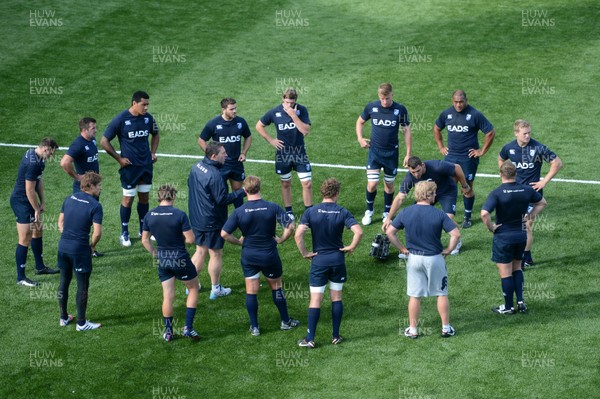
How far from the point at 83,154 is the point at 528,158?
7.03 meters

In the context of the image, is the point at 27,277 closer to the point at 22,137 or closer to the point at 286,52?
the point at 22,137

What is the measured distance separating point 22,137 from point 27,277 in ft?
20.1

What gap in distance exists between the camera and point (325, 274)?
13.0 m

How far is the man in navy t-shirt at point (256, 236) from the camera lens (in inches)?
513

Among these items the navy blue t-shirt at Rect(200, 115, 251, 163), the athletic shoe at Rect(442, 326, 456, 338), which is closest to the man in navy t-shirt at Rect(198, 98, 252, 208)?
the navy blue t-shirt at Rect(200, 115, 251, 163)

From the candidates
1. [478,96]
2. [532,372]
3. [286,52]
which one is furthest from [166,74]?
[532,372]

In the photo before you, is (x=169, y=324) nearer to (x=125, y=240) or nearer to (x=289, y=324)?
(x=289, y=324)

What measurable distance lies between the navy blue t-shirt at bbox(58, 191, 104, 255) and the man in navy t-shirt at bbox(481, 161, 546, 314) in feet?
17.8

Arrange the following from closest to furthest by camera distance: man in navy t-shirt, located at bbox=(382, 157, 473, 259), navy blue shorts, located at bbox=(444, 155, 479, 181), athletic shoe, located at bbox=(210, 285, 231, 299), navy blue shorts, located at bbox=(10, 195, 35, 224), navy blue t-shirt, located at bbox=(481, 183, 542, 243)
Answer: navy blue t-shirt, located at bbox=(481, 183, 542, 243)
man in navy t-shirt, located at bbox=(382, 157, 473, 259)
athletic shoe, located at bbox=(210, 285, 231, 299)
navy blue shorts, located at bbox=(10, 195, 35, 224)
navy blue shorts, located at bbox=(444, 155, 479, 181)

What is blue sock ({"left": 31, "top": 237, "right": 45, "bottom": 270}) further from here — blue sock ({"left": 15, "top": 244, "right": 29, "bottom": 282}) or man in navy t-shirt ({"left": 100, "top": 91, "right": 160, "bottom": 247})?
man in navy t-shirt ({"left": 100, "top": 91, "right": 160, "bottom": 247})

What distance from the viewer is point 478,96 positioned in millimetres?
22359

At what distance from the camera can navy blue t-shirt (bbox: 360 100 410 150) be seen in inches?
664

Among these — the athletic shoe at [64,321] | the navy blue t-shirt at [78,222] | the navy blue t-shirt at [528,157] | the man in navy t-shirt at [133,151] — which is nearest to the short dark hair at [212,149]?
the navy blue t-shirt at [78,222]

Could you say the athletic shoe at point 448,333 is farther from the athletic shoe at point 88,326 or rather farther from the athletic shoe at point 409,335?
the athletic shoe at point 88,326
